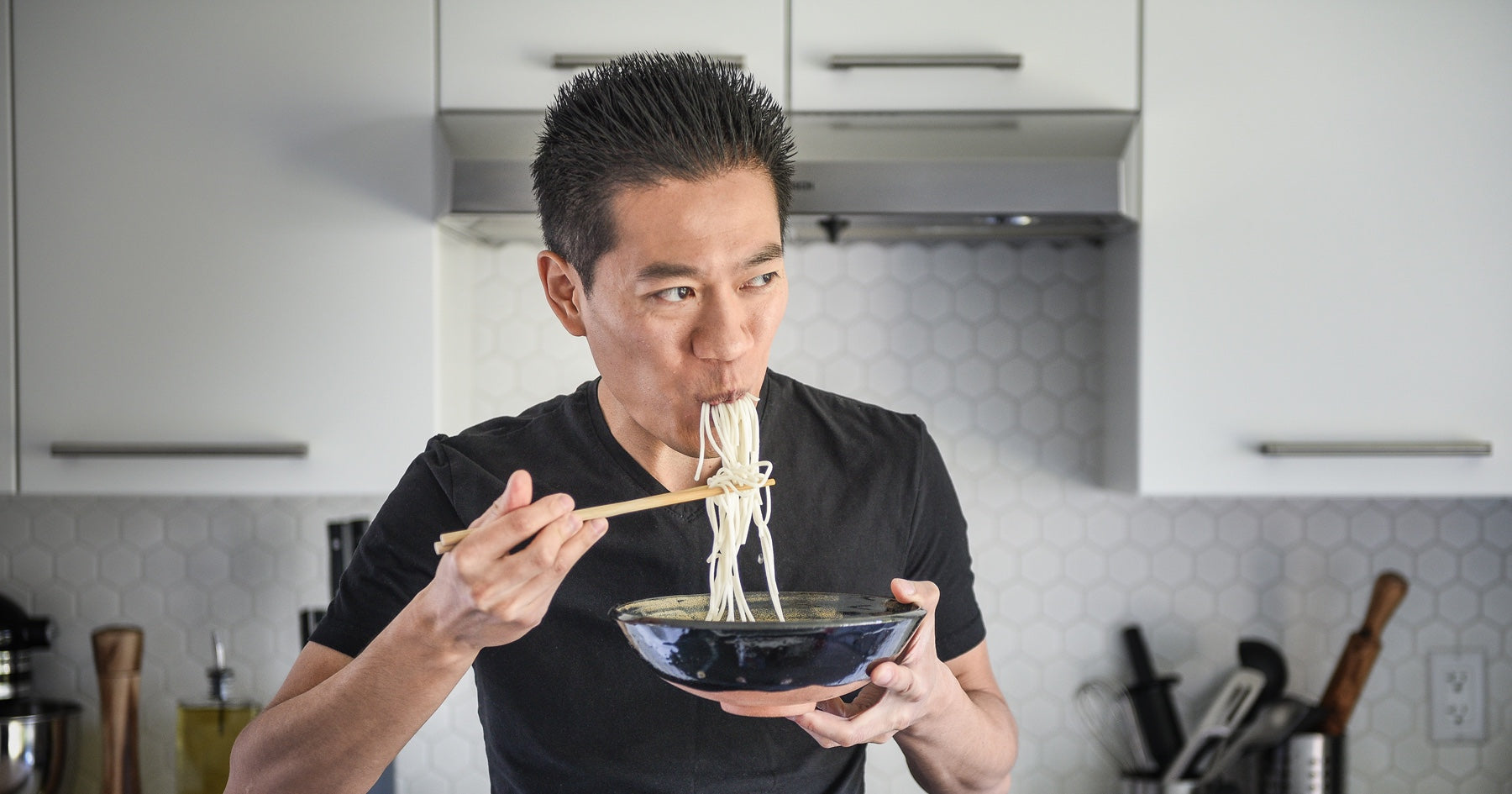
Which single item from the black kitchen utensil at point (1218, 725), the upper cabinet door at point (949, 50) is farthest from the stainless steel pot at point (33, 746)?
the black kitchen utensil at point (1218, 725)

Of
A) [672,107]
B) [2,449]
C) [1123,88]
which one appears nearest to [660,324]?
[672,107]

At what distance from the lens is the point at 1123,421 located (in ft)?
5.89

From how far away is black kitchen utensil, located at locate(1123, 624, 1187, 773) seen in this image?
1.94 m

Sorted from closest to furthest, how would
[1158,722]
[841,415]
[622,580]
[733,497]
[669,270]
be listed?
1. [669,270]
2. [733,497]
3. [622,580]
4. [841,415]
5. [1158,722]

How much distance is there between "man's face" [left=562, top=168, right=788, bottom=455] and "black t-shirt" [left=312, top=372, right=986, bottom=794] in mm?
202

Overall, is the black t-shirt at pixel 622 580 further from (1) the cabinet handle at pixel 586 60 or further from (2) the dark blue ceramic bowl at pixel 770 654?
(1) the cabinet handle at pixel 586 60

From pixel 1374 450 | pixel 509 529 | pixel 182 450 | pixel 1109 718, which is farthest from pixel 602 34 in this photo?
pixel 1109 718

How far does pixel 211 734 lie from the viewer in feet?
6.23

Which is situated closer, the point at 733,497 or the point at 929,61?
the point at 733,497

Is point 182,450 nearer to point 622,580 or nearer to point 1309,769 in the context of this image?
point 622,580

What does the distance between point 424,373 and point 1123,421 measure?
1.06 meters

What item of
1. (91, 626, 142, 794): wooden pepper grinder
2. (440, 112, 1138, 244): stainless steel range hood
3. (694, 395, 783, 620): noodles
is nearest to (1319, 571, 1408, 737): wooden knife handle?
(440, 112, 1138, 244): stainless steel range hood

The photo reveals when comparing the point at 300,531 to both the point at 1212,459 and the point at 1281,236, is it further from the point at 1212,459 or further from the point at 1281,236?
the point at 1281,236

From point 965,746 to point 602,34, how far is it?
109cm
